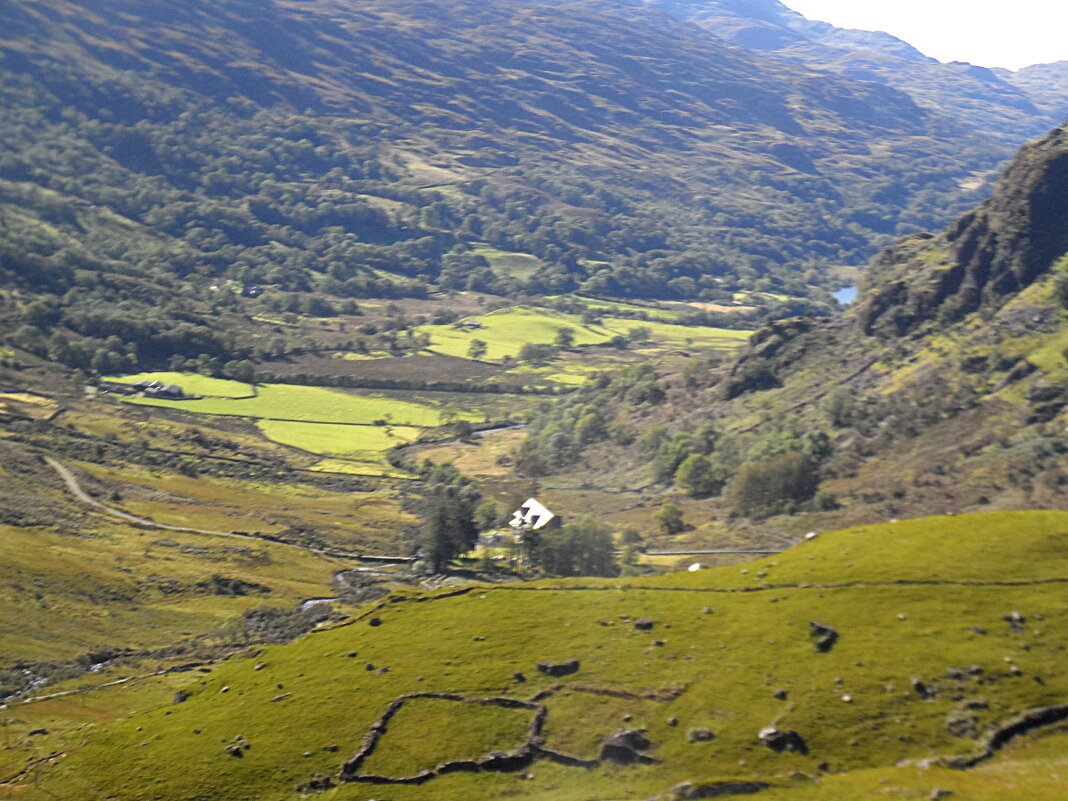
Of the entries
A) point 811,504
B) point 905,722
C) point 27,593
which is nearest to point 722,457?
point 811,504

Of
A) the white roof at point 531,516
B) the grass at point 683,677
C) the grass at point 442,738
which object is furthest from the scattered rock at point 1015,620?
the white roof at point 531,516

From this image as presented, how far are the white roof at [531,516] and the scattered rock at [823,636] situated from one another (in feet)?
272

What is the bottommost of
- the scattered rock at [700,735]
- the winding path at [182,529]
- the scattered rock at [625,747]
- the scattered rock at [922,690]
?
the winding path at [182,529]

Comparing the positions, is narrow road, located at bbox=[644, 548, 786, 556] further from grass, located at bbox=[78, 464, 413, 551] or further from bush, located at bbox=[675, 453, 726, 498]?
grass, located at bbox=[78, 464, 413, 551]

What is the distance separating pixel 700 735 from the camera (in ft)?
216

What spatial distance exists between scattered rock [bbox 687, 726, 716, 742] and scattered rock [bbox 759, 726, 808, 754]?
2.98 meters

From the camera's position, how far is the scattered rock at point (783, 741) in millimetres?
63906

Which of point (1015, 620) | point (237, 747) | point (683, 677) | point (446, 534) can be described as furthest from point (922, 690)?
point (446, 534)

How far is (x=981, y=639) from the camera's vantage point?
7012cm

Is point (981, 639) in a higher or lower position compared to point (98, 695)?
higher

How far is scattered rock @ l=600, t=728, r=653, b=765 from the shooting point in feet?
Answer: 215

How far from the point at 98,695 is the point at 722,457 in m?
111

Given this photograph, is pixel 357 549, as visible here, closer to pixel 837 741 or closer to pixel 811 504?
pixel 811 504

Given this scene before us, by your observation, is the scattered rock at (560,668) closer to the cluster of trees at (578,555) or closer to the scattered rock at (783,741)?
the scattered rock at (783,741)
